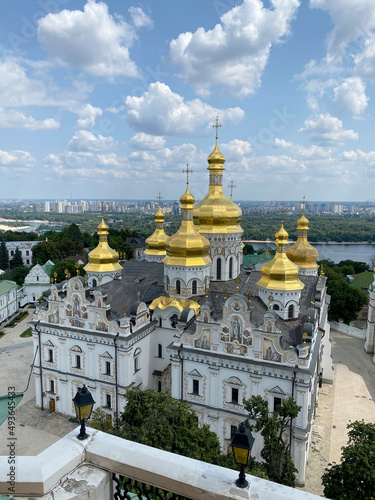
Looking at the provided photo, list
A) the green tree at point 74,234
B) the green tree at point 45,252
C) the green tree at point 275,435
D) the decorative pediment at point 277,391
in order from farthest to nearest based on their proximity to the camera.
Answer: the green tree at point 74,234
the green tree at point 45,252
the decorative pediment at point 277,391
the green tree at point 275,435

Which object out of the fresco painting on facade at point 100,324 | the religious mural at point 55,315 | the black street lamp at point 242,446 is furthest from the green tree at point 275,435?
the religious mural at point 55,315

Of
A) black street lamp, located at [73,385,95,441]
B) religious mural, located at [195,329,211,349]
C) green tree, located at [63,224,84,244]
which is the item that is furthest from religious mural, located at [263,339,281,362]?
green tree, located at [63,224,84,244]

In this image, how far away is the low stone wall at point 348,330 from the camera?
2969 cm

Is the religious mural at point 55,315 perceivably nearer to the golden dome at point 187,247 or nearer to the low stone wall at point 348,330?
the golden dome at point 187,247

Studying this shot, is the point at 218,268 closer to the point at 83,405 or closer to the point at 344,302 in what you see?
the point at 344,302

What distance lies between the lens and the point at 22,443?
16.7 meters

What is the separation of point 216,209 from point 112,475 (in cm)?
1814

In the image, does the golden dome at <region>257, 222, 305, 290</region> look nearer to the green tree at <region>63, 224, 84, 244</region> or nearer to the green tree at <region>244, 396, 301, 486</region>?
the green tree at <region>244, 396, 301, 486</region>

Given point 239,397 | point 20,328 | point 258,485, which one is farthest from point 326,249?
point 258,485

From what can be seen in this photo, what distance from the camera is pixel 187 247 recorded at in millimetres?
18703

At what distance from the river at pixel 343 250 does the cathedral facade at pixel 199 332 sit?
2981 inches

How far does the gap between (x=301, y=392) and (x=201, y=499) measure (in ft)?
40.0

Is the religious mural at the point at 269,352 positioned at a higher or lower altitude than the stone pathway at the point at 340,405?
higher

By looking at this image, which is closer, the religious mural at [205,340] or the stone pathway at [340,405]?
the religious mural at [205,340]
